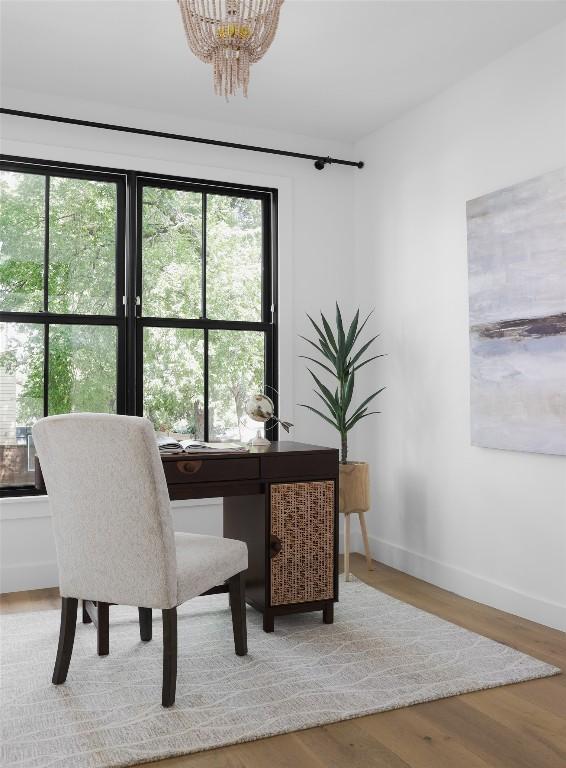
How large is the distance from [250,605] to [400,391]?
1563mm

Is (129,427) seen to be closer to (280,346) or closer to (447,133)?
(280,346)

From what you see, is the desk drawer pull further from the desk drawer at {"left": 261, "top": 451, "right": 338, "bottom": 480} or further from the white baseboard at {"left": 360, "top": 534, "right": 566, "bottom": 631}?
the white baseboard at {"left": 360, "top": 534, "right": 566, "bottom": 631}

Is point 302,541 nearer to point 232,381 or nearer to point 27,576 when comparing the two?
point 232,381

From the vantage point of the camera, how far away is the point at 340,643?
9.30ft

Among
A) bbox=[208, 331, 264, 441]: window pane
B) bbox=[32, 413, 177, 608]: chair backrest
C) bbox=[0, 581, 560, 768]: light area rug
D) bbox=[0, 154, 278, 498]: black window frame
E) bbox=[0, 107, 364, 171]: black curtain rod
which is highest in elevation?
bbox=[0, 107, 364, 171]: black curtain rod

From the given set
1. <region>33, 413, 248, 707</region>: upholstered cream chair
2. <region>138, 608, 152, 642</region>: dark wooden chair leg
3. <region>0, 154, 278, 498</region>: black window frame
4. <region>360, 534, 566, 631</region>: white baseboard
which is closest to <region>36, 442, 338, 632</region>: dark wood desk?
<region>138, 608, 152, 642</region>: dark wooden chair leg

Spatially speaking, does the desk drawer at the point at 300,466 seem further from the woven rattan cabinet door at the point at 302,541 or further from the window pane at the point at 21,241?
the window pane at the point at 21,241

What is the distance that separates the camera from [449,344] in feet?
12.1

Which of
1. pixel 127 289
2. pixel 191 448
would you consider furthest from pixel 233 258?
pixel 191 448

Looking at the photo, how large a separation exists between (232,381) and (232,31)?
2237 mm

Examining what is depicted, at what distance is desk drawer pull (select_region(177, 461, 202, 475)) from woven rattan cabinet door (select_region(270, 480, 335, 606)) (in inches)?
14.2

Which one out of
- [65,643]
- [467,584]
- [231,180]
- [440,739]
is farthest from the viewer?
[231,180]

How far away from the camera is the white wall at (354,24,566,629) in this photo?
3119 mm

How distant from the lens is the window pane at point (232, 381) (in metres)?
4.14
